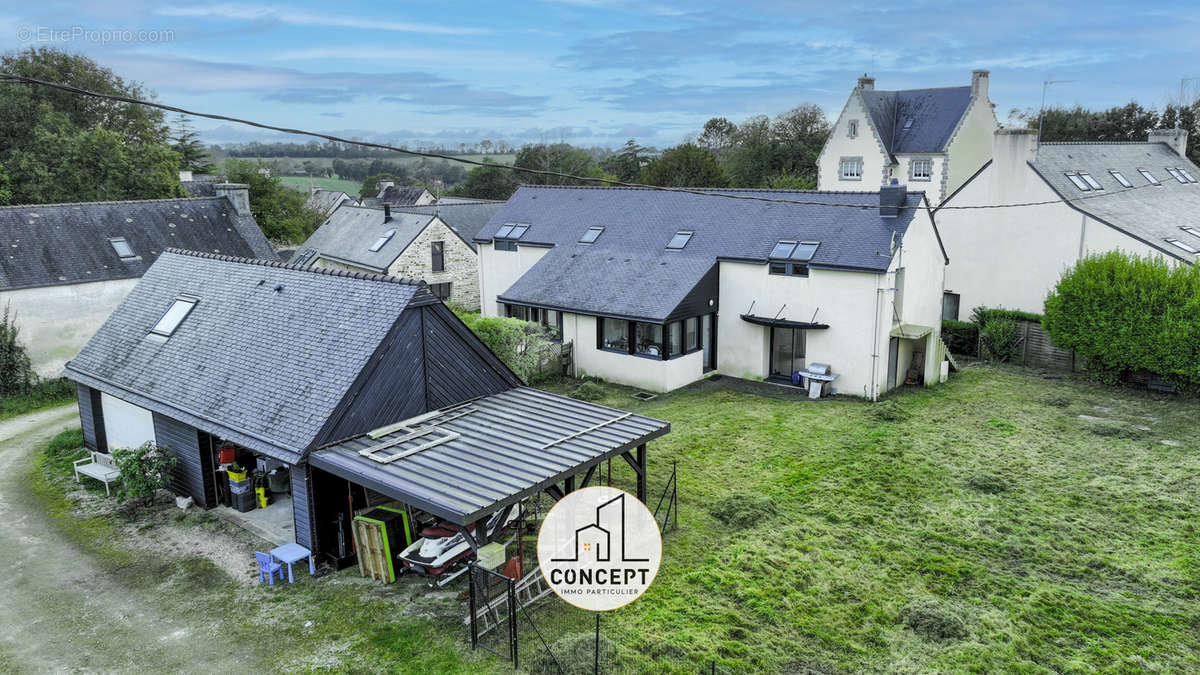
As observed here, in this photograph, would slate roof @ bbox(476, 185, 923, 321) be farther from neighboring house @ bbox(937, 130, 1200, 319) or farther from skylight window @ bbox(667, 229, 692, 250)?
neighboring house @ bbox(937, 130, 1200, 319)

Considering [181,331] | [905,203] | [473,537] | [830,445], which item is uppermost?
[905,203]

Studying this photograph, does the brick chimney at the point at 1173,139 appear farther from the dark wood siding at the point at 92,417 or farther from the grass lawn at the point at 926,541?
the dark wood siding at the point at 92,417

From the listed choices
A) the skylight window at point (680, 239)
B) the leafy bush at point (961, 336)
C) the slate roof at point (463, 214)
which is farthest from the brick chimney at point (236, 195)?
the leafy bush at point (961, 336)

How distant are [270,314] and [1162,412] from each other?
22291mm

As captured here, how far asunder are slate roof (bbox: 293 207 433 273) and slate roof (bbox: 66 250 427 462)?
15.4 metres

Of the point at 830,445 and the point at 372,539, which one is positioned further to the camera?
the point at 830,445

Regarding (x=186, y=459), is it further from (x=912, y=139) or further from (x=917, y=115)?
(x=917, y=115)

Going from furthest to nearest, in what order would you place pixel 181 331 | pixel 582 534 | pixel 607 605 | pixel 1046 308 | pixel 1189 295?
pixel 1046 308, pixel 1189 295, pixel 181 331, pixel 582 534, pixel 607 605

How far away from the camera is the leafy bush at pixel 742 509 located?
13609 millimetres

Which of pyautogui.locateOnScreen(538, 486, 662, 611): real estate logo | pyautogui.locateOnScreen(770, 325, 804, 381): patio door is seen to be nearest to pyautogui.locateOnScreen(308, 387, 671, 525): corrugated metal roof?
pyautogui.locateOnScreen(538, 486, 662, 611): real estate logo

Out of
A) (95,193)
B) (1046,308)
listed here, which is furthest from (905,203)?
A: (95,193)

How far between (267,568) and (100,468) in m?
6.80

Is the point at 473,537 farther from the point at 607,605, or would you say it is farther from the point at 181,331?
the point at 181,331

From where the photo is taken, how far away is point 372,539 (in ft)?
38.2
